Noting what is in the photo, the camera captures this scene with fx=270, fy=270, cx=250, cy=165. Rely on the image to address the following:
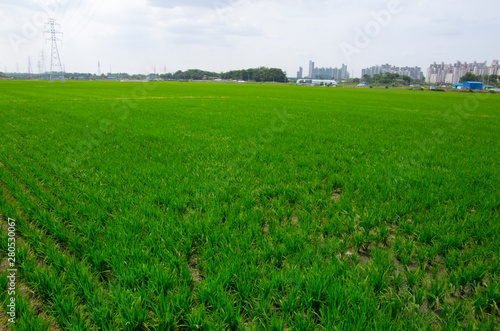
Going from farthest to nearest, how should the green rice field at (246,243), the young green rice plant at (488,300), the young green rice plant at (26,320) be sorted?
the young green rice plant at (488,300) → the green rice field at (246,243) → the young green rice plant at (26,320)

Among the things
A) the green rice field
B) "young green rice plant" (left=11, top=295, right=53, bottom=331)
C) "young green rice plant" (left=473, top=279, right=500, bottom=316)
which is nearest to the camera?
"young green rice plant" (left=11, top=295, right=53, bottom=331)

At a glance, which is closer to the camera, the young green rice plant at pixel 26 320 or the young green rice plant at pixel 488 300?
the young green rice plant at pixel 26 320

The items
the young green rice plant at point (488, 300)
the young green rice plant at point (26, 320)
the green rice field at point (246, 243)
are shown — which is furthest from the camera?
the young green rice plant at point (488, 300)

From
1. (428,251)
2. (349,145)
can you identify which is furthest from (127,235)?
(349,145)

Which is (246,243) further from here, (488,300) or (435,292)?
(488,300)

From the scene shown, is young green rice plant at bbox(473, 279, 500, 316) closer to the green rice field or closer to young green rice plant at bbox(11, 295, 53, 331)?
the green rice field

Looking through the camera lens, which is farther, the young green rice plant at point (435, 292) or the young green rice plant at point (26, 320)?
the young green rice plant at point (435, 292)

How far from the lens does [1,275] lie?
2754 mm

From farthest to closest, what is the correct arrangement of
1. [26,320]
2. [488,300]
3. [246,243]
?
[246,243] → [488,300] → [26,320]

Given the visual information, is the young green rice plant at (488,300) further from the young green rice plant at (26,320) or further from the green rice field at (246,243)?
the young green rice plant at (26,320)

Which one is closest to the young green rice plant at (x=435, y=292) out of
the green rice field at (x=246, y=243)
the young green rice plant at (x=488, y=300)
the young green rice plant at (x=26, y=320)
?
the green rice field at (x=246, y=243)

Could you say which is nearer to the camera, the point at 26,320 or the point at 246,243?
the point at 26,320

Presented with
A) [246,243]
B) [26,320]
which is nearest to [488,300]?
[246,243]

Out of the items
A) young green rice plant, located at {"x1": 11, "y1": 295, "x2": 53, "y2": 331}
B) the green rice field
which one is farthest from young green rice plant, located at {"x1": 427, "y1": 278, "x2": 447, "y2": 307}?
young green rice plant, located at {"x1": 11, "y1": 295, "x2": 53, "y2": 331}
